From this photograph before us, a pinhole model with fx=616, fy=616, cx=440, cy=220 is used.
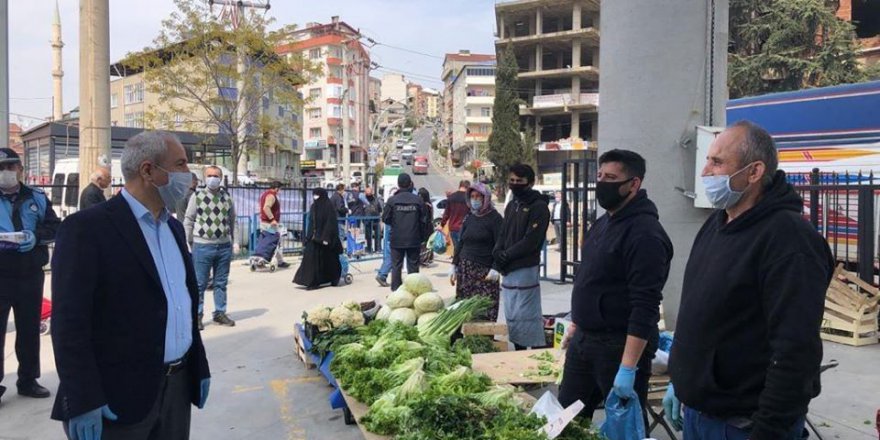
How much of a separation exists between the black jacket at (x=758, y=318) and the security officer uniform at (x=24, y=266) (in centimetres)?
541

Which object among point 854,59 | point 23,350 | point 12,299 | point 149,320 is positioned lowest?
point 23,350

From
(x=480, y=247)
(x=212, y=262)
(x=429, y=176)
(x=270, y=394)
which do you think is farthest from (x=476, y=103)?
(x=270, y=394)

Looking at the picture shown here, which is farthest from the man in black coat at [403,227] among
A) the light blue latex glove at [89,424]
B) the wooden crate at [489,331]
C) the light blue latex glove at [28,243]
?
the light blue latex glove at [89,424]

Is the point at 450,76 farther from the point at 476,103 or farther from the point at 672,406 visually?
the point at 672,406

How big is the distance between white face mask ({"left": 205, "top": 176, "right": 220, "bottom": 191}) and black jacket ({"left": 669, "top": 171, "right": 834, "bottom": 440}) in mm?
6896

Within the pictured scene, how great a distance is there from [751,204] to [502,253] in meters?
3.68

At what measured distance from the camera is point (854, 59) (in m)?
27.8

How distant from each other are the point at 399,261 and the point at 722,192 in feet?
26.7

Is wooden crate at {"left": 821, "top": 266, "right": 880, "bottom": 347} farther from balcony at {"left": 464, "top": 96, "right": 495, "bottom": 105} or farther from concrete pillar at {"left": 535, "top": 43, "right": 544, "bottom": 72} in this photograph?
balcony at {"left": 464, "top": 96, "right": 495, "bottom": 105}

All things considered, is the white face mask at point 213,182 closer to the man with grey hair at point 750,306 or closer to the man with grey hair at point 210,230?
the man with grey hair at point 210,230

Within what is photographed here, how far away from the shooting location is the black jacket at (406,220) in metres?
10.4

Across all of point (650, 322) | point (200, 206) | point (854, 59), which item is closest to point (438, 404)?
point (650, 322)

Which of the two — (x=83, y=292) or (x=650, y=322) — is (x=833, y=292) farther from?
(x=83, y=292)

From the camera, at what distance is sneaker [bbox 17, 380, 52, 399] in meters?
5.81
